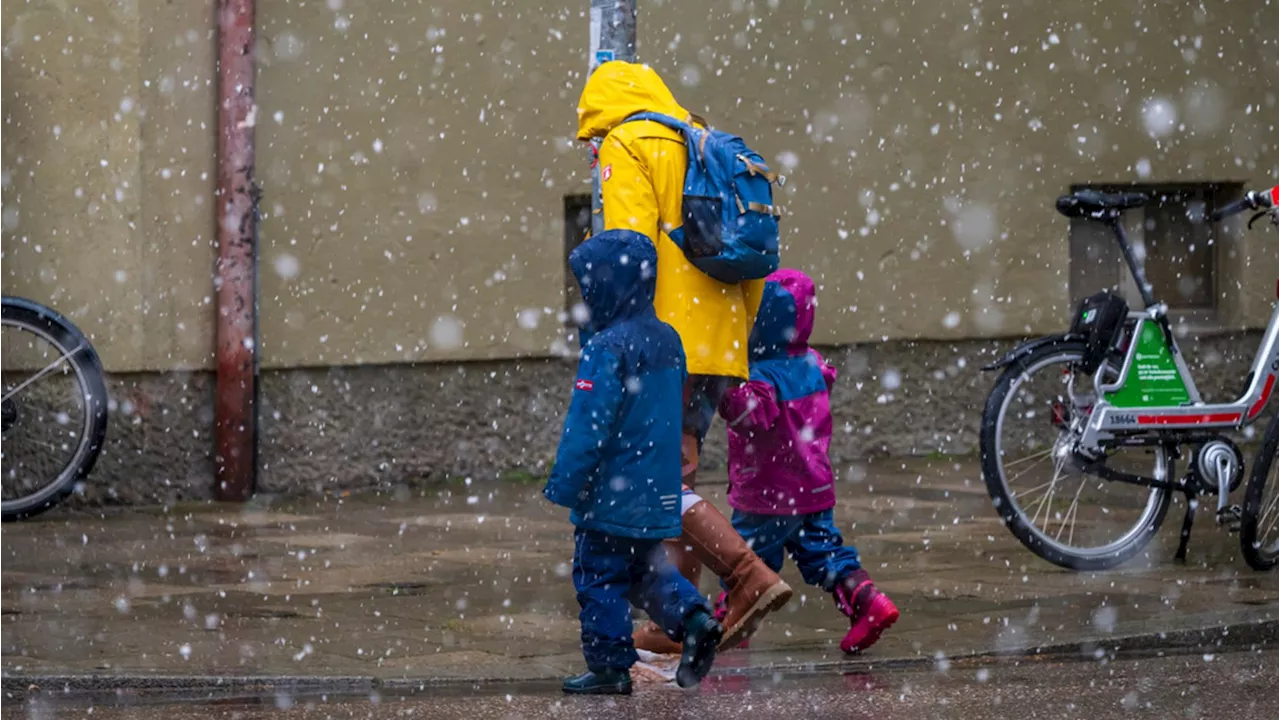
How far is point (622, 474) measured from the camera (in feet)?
19.7

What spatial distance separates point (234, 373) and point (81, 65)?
5.41 feet

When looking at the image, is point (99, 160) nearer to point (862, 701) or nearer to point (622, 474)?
point (622, 474)

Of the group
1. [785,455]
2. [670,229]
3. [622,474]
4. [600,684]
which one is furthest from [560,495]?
[785,455]

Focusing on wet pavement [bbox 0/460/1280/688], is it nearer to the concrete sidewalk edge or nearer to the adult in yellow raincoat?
the concrete sidewalk edge

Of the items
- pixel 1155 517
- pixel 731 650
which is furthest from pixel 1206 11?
pixel 731 650

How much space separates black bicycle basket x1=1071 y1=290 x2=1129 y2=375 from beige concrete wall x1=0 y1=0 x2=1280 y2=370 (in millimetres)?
3934

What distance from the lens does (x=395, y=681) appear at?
6141 millimetres

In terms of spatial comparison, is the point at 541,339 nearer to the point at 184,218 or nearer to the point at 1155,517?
the point at 184,218

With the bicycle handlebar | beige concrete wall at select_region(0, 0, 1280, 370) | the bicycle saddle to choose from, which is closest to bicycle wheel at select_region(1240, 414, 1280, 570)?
the bicycle handlebar

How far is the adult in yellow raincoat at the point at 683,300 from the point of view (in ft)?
21.1

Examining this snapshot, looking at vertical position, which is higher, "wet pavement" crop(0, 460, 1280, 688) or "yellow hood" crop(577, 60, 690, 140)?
"yellow hood" crop(577, 60, 690, 140)

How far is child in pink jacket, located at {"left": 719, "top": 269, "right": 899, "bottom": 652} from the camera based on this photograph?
22.3 ft

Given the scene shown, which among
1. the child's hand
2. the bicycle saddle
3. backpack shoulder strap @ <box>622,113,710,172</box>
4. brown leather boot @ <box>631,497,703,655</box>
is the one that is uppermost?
backpack shoulder strap @ <box>622,113,710,172</box>

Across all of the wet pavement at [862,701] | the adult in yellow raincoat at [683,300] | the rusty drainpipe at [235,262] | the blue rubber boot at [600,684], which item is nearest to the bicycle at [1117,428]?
the adult in yellow raincoat at [683,300]
